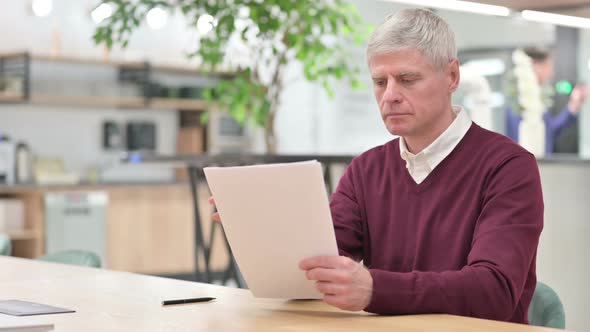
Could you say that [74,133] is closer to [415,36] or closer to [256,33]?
[256,33]

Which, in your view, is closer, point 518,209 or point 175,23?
point 518,209

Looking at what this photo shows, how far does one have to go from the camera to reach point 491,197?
2016 mm

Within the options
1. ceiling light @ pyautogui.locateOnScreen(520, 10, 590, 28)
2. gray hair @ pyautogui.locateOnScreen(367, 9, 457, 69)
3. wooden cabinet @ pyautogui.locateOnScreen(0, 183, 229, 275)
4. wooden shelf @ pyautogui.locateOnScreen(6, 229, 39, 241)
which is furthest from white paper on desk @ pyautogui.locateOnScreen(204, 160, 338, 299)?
wooden cabinet @ pyautogui.locateOnScreen(0, 183, 229, 275)

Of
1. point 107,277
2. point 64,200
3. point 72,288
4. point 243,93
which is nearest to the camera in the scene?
point 72,288

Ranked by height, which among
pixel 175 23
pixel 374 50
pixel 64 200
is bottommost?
pixel 64 200

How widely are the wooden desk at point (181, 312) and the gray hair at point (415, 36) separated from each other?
554 millimetres

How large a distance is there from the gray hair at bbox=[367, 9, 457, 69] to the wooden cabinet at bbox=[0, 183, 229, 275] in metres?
6.15

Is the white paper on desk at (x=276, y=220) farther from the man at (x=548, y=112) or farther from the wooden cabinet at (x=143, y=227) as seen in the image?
the wooden cabinet at (x=143, y=227)

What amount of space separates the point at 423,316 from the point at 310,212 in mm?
293

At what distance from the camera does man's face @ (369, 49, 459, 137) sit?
81.3 inches

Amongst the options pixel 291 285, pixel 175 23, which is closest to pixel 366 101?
pixel 175 23

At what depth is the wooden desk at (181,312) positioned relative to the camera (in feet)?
5.65

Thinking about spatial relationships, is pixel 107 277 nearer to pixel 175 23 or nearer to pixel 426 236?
pixel 426 236

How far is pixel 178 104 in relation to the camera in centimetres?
923
